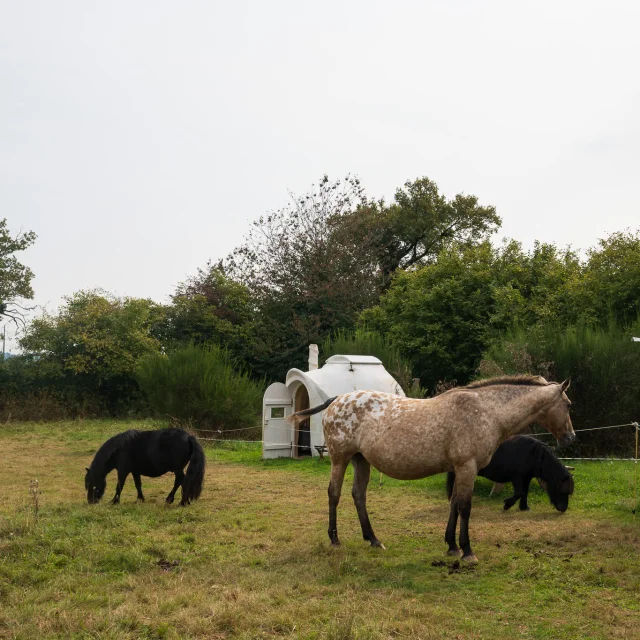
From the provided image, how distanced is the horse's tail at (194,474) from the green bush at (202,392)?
1132 centimetres

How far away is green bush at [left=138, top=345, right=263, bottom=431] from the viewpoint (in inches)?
850

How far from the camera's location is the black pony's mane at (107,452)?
10.2 metres

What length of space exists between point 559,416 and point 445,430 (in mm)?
1376

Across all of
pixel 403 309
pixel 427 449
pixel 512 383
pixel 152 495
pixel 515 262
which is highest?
pixel 515 262

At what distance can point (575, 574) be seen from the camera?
20.8ft

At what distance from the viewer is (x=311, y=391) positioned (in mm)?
16594

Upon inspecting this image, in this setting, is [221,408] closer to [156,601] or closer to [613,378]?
[613,378]

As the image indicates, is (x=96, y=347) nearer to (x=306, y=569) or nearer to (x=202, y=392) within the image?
(x=202, y=392)

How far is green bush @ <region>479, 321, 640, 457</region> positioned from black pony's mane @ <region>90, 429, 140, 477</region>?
8.10 m

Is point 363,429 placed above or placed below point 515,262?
below

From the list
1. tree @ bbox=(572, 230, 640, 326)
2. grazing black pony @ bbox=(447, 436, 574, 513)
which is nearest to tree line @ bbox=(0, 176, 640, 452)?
tree @ bbox=(572, 230, 640, 326)

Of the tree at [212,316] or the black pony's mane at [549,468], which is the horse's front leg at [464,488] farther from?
the tree at [212,316]

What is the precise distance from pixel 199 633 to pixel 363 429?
10.8 ft

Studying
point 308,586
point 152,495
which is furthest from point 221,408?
point 308,586
